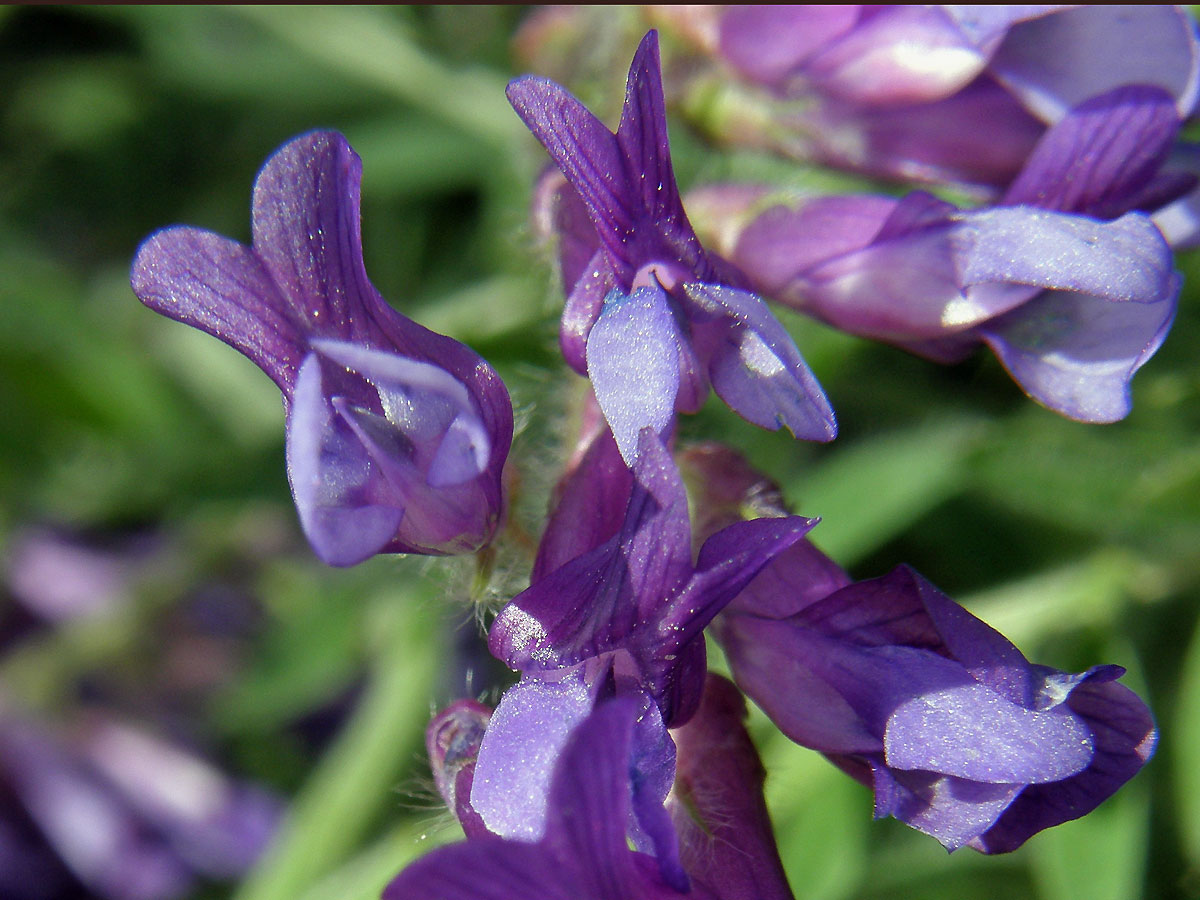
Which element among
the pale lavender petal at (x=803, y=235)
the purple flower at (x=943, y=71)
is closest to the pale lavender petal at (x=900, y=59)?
the purple flower at (x=943, y=71)

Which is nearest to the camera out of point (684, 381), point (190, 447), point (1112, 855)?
point (684, 381)

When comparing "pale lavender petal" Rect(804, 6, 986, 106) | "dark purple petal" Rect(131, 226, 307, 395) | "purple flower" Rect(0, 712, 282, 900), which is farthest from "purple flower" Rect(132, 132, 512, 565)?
"purple flower" Rect(0, 712, 282, 900)

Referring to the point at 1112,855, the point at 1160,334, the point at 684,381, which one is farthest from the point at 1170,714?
the point at 684,381

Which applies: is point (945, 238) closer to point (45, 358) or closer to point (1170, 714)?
point (1170, 714)

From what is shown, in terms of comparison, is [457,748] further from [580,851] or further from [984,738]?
[984,738]

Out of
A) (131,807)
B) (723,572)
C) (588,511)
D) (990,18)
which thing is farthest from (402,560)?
(131,807)

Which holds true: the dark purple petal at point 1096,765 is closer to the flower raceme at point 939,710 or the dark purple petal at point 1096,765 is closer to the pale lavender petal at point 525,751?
the flower raceme at point 939,710
